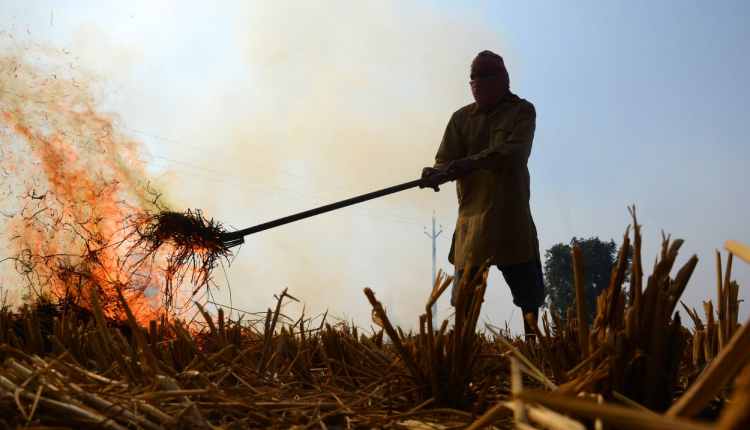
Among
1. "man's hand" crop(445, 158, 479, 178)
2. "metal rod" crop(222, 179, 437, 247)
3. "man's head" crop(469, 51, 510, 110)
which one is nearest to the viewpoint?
"man's hand" crop(445, 158, 479, 178)

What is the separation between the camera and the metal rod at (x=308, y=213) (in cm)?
506

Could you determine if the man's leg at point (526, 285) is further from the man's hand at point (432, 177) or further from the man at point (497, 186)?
the man's hand at point (432, 177)

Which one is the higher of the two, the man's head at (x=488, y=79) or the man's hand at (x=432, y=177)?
the man's head at (x=488, y=79)

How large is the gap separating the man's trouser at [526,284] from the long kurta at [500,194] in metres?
0.08

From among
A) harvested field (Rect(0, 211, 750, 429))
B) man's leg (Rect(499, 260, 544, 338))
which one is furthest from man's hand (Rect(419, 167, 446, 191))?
harvested field (Rect(0, 211, 750, 429))

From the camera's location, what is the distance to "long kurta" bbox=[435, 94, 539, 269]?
451 centimetres

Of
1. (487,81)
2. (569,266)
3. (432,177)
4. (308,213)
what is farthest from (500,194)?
(569,266)

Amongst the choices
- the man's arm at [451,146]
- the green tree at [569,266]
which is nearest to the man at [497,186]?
the man's arm at [451,146]

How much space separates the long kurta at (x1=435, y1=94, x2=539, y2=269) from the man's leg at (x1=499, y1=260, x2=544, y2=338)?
84 mm

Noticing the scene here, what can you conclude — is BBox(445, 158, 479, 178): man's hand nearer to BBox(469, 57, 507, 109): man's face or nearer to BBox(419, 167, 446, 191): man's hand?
BBox(419, 167, 446, 191): man's hand

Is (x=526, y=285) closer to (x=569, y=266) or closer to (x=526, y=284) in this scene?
(x=526, y=284)

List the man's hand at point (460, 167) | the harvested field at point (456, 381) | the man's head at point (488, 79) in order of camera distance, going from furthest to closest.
A: the man's head at point (488, 79) < the man's hand at point (460, 167) < the harvested field at point (456, 381)

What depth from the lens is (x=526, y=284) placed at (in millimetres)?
4570

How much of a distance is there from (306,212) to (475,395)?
Result: 366 cm
